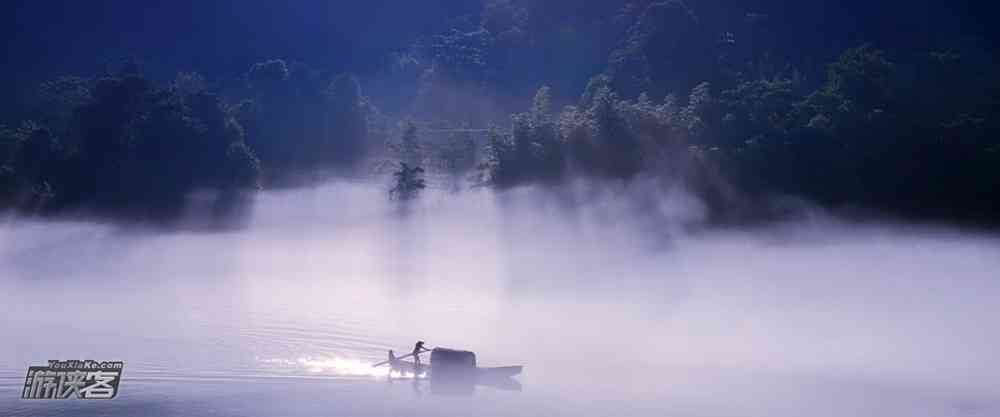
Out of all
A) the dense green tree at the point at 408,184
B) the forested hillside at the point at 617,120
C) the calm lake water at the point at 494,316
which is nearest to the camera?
the calm lake water at the point at 494,316

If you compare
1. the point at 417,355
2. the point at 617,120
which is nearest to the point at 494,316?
the point at 417,355

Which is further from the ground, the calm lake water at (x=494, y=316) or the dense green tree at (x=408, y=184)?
the dense green tree at (x=408, y=184)

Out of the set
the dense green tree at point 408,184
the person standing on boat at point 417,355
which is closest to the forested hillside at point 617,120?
the dense green tree at point 408,184

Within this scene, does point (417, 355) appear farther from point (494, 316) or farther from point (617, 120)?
point (617, 120)

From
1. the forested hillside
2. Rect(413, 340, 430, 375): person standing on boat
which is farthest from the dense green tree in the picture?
Rect(413, 340, 430, 375): person standing on boat

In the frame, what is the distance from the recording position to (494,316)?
1806cm

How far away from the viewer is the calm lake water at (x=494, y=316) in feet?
45.2

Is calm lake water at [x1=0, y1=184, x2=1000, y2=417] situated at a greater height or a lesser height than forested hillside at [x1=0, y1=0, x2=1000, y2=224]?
lesser

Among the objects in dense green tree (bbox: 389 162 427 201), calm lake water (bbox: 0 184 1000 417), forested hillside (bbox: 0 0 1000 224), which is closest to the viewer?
calm lake water (bbox: 0 184 1000 417)

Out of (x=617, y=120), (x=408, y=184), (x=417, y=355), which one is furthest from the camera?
(x=408, y=184)

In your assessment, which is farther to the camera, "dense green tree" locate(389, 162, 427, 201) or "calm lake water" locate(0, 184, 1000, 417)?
"dense green tree" locate(389, 162, 427, 201)

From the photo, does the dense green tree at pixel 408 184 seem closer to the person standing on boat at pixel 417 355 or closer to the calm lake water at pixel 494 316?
the calm lake water at pixel 494 316

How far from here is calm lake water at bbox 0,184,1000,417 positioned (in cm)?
1377

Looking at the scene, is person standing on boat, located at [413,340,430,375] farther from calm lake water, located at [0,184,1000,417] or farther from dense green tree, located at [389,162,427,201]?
dense green tree, located at [389,162,427,201]
